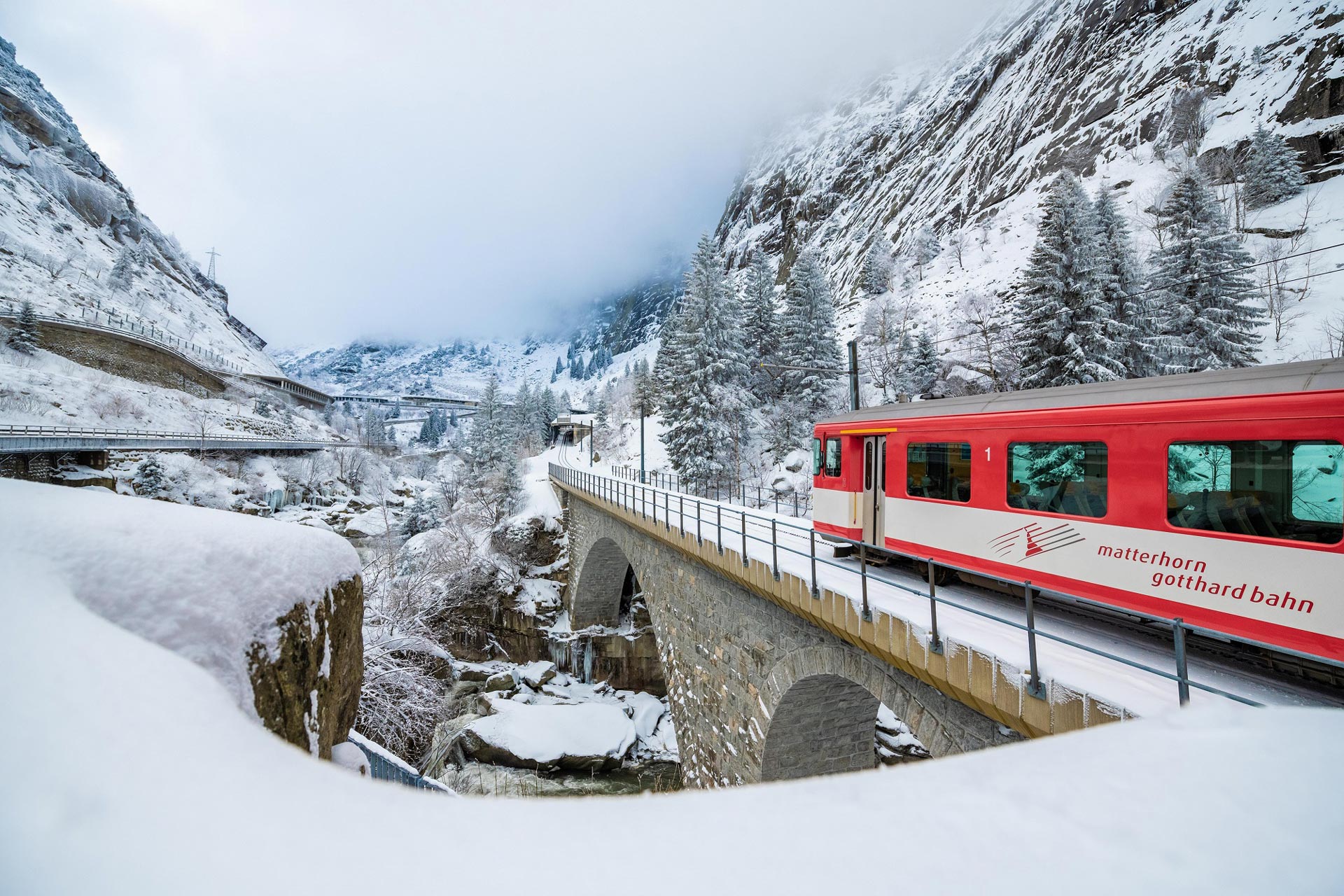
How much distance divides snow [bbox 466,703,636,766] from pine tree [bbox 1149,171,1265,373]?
76.4 feet

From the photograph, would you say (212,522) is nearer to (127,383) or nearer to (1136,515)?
(1136,515)

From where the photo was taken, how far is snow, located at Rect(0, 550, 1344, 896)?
2.82 feet

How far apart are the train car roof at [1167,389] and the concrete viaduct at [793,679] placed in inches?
121

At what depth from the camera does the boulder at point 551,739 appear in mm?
14516

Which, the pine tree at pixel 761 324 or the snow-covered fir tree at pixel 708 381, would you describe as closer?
the snow-covered fir tree at pixel 708 381

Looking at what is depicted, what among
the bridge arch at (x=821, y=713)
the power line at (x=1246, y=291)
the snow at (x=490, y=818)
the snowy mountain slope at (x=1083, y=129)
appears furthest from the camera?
the snowy mountain slope at (x=1083, y=129)

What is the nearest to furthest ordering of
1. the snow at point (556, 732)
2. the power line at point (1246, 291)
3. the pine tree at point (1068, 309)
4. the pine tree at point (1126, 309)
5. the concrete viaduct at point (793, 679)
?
the concrete viaduct at point (793, 679), the snow at point (556, 732), the pine tree at point (1068, 309), the pine tree at point (1126, 309), the power line at point (1246, 291)

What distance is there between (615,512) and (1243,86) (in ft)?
176

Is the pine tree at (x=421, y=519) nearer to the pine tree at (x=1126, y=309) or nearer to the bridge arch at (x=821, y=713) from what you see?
the bridge arch at (x=821, y=713)

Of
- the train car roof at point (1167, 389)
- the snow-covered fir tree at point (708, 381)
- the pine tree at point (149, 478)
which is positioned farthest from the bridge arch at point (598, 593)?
the pine tree at point (149, 478)

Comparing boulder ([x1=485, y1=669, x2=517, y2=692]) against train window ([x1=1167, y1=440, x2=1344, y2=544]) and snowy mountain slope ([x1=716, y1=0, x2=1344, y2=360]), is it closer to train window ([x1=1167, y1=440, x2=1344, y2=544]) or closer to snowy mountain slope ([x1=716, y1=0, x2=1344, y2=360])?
train window ([x1=1167, y1=440, x2=1344, y2=544])

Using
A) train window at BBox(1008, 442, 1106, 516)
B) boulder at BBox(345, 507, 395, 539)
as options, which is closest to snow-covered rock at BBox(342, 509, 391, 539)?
boulder at BBox(345, 507, 395, 539)

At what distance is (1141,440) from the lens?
5.12 m

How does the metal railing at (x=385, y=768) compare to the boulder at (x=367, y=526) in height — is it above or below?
above
